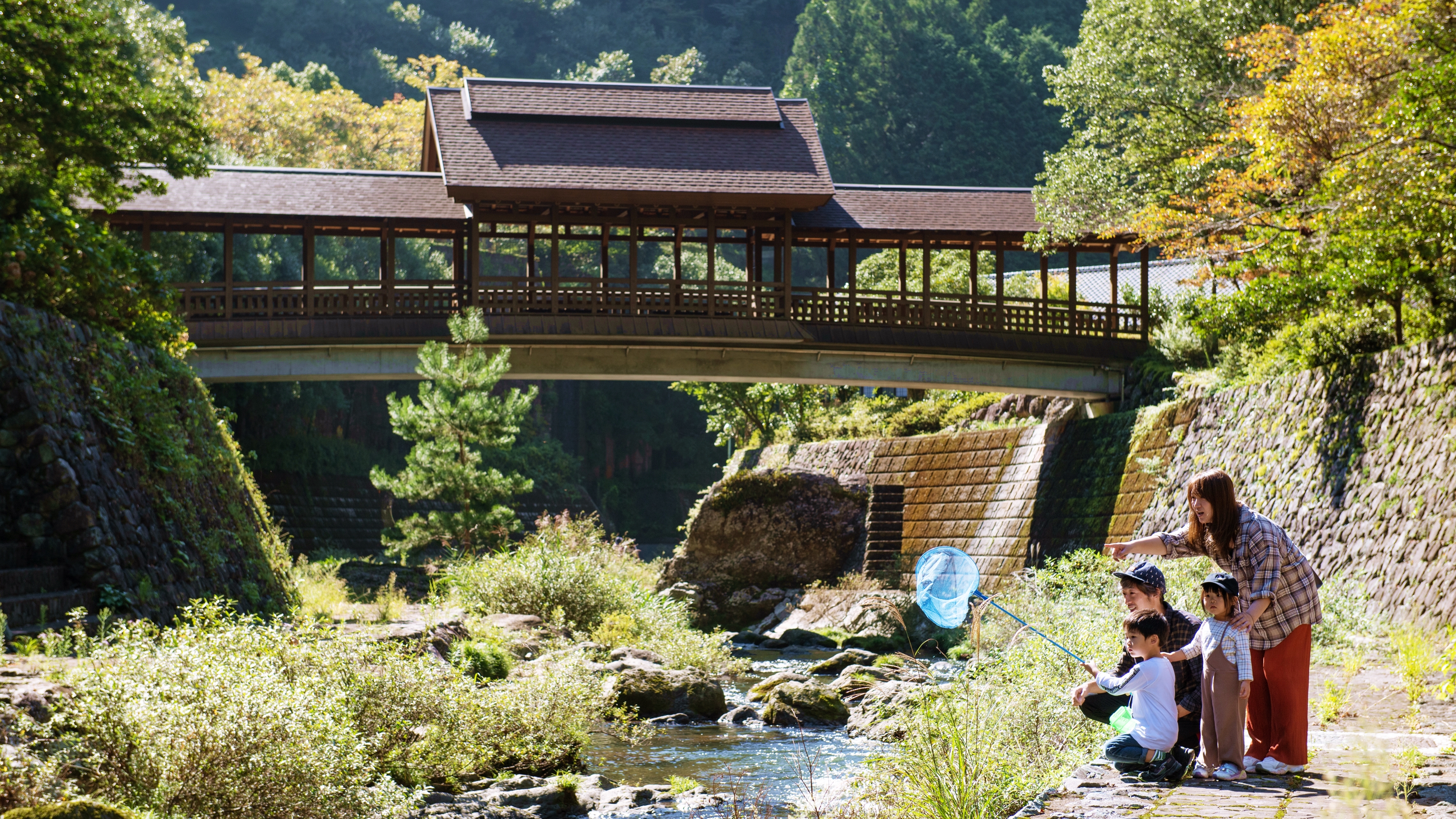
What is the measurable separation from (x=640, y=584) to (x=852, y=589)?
5.18m

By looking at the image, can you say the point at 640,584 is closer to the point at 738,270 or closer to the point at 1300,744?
the point at 1300,744

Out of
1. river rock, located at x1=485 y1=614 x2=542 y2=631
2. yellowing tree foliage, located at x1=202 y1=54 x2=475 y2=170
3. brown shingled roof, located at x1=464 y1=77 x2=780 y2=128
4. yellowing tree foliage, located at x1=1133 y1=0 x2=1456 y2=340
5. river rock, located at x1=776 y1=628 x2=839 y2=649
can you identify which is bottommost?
river rock, located at x1=776 y1=628 x2=839 y2=649

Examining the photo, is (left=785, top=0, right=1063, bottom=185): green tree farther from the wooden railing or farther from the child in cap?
the child in cap

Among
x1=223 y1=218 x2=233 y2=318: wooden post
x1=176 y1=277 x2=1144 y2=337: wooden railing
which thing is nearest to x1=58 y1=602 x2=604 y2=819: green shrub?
x1=176 y1=277 x2=1144 y2=337: wooden railing

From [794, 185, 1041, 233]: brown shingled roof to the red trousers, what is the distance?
20.7m

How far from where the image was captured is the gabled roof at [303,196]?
24.5 m

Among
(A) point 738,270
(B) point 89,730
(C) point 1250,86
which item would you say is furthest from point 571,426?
(B) point 89,730

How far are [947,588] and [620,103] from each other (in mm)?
23576

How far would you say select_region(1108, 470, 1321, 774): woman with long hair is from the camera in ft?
19.7

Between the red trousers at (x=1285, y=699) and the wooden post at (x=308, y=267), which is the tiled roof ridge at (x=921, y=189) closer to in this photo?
the wooden post at (x=308, y=267)

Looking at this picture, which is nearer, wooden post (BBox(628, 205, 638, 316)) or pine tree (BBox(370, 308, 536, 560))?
pine tree (BBox(370, 308, 536, 560))

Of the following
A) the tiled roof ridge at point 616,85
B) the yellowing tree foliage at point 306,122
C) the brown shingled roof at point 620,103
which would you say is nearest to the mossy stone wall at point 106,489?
the brown shingled roof at point 620,103

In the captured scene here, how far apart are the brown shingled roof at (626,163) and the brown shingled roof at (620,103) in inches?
10.2

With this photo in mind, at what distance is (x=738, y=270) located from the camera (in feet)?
180
